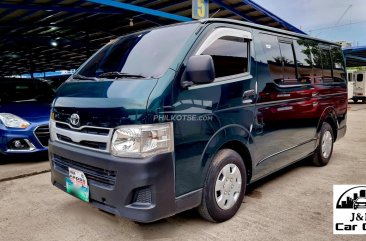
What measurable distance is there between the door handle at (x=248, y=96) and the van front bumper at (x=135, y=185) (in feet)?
3.60

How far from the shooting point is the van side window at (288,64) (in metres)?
3.66

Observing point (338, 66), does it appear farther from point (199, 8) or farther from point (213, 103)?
point (199, 8)

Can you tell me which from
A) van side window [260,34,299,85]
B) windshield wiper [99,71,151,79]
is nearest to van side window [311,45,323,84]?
van side window [260,34,299,85]

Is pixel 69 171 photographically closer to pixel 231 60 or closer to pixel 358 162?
pixel 231 60

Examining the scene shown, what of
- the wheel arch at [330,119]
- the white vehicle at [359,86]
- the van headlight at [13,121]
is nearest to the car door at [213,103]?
the wheel arch at [330,119]

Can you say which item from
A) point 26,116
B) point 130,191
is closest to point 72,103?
point 130,191

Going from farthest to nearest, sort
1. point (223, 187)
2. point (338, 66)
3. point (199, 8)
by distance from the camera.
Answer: point (199, 8) < point (338, 66) < point (223, 187)

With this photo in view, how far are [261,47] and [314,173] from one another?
2.21 meters

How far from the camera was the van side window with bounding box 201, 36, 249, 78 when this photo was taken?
284cm

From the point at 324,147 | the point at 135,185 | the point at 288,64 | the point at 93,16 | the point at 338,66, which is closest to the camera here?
the point at 135,185

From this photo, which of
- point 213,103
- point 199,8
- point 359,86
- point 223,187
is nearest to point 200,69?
point 213,103

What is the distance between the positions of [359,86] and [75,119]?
75.9ft

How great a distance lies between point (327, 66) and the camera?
4715 mm

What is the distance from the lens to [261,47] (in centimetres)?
331
